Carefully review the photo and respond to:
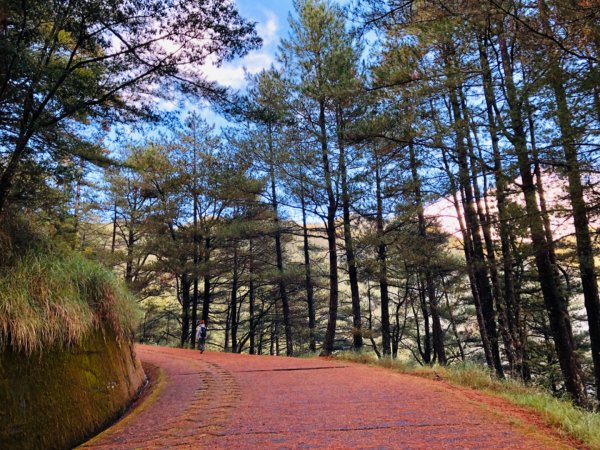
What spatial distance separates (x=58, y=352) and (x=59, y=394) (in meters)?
0.50

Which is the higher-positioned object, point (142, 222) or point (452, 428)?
point (142, 222)

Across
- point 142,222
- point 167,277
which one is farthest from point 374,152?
point 167,277

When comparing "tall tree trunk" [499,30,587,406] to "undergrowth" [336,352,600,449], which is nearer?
"undergrowth" [336,352,600,449]

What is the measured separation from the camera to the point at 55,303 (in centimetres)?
507

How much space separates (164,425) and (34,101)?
587 centimetres

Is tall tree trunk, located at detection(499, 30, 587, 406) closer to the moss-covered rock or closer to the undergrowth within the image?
the undergrowth

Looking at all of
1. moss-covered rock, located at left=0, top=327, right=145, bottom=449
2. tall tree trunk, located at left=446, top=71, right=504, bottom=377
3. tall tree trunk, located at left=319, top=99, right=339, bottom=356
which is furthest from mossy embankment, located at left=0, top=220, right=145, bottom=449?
tall tree trunk, located at left=446, top=71, right=504, bottom=377

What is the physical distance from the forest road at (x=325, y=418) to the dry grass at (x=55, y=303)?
133cm

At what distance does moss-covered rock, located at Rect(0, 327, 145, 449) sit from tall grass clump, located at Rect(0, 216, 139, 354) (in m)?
0.17

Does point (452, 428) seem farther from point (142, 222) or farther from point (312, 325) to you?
point (142, 222)

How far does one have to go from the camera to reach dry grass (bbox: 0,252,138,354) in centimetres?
440

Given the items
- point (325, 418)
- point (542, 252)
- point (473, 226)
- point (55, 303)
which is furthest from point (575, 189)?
point (55, 303)

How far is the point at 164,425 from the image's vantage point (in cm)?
479

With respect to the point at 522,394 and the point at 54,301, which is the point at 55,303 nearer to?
the point at 54,301
